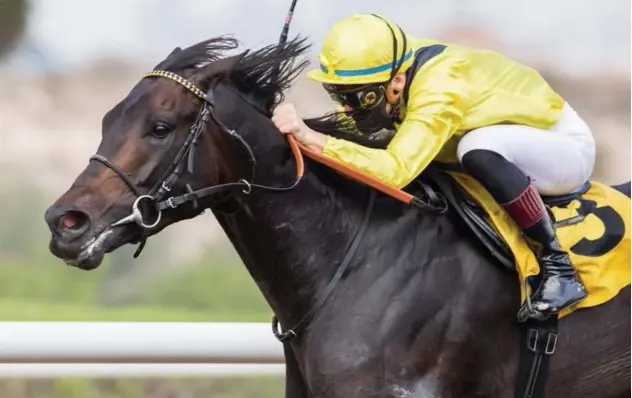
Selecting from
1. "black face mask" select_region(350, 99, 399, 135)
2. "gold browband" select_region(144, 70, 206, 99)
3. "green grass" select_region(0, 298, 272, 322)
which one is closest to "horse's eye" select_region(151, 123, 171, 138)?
"gold browband" select_region(144, 70, 206, 99)

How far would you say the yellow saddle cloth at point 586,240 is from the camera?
258cm

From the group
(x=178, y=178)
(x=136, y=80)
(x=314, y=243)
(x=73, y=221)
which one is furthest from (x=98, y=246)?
(x=136, y=80)

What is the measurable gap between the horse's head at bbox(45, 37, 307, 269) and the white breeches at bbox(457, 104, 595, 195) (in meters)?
0.61

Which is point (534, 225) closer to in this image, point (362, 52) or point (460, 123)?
point (460, 123)

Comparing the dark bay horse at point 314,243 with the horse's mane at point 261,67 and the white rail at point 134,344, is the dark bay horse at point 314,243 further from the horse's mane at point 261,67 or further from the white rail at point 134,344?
the white rail at point 134,344

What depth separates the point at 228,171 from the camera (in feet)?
7.95

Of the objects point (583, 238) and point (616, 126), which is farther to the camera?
point (616, 126)

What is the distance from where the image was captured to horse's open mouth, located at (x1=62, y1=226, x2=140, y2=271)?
88.0 inches

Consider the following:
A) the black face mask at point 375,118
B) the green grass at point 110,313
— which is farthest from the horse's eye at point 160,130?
the green grass at point 110,313

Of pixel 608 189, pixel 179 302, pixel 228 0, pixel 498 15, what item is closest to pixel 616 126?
pixel 498 15

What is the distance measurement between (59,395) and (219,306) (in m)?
1.45

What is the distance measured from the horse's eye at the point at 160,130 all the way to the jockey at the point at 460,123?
12.2 inches

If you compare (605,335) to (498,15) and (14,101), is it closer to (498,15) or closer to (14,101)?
(498,15)

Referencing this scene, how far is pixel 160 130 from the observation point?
2.32 meters
